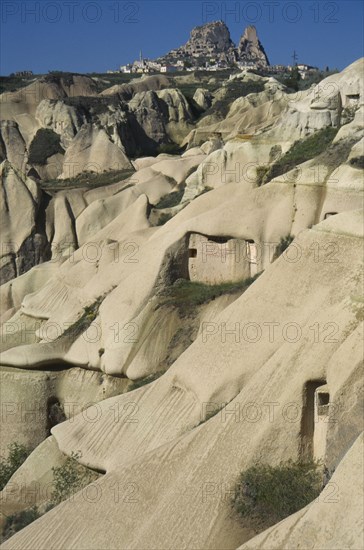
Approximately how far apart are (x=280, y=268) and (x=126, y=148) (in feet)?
97.2

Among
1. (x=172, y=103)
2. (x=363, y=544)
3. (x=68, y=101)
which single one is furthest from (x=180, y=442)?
(x=172, y=103)

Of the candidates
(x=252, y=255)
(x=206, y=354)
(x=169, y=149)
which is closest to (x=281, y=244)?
(x=252, y=255)

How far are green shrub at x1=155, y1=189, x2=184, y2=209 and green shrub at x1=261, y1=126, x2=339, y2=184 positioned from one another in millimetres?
5175

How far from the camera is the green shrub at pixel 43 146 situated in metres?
38.7

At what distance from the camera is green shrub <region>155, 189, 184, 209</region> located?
20.5m

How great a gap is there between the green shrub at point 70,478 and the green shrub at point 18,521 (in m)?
0.31

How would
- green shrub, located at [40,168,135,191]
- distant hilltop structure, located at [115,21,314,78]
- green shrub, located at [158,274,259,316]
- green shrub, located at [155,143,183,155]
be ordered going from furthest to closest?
distant hilltop structure, located at [115,21,314,78]
green shrub, located at [155,143,183,155]
green shrub, located at [40,168,135,191]
green shrub, located at [158,274,259,316]

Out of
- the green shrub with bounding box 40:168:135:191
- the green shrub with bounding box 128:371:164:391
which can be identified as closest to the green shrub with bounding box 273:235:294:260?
the green shrub with bounding box 128:371:164:391

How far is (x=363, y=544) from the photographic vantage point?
6.27 metres

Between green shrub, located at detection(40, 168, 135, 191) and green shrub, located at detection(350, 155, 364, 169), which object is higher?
green shrub, located at detection(350, 155, 364, 169)

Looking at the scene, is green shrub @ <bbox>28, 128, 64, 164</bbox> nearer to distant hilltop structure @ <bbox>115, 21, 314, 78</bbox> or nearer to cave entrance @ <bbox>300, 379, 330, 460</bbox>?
cave entrance @ <bbox>300, 379, 330, 460</bbox>

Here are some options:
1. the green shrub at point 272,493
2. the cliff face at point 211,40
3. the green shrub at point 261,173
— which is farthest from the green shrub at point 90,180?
the cliff face at point 211,40

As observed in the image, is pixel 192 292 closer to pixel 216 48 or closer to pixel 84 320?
pixel 84 320

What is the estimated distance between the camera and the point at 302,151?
15125mm
